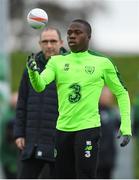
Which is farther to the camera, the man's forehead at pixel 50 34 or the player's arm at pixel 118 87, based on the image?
the man's forehead at pixel 50 34

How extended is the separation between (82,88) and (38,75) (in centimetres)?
58

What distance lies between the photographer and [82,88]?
8.36 m

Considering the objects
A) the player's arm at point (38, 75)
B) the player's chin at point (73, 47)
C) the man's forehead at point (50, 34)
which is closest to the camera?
the player's arm at point (38, 75)

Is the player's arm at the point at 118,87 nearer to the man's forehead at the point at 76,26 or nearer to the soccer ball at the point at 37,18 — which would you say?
the man's forehead at the point at 76,26

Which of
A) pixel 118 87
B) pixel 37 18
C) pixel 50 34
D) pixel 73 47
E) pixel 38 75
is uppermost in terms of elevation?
pixel 37 18

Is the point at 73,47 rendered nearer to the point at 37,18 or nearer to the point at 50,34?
the point at 37,18

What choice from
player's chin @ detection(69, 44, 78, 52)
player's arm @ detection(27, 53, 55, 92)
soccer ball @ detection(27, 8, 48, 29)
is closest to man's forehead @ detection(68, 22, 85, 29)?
player's chin @ detection(69, 44, 78, 52)

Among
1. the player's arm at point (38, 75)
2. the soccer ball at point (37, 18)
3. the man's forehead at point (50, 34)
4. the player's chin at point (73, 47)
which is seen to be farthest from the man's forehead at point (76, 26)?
the man's forehead at point (50, 34)

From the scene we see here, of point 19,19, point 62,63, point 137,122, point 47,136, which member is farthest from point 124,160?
point 19,19

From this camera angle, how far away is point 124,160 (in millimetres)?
17219

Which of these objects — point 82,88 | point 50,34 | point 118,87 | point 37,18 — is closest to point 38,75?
point 82,88

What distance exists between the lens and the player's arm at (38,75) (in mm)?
7867

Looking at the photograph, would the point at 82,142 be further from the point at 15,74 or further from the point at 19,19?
the point at 19,19

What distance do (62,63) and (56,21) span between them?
3957 cm
